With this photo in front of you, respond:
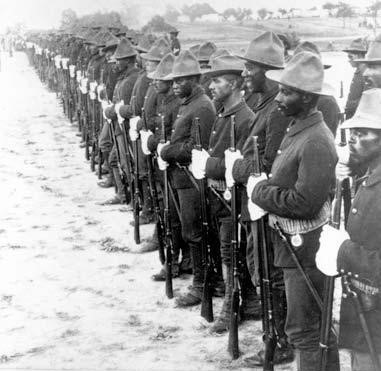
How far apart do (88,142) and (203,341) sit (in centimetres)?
948

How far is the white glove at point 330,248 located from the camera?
3.50 metres

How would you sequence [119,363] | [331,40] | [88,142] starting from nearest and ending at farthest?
[119,363] → [88,142] → [331,40]

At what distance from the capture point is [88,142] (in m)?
14.5

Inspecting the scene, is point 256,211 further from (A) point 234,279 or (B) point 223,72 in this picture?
(B) point 223,72

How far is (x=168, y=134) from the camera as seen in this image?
7.45m

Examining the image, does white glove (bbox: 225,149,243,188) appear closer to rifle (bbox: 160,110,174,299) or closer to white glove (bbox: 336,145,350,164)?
white glove (bbox: 336,145,350,164)

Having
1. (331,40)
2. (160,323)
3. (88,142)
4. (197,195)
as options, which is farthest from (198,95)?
(331,40)

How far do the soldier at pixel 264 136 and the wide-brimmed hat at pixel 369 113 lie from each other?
1229 millimetres

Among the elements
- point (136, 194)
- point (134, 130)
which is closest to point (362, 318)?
point (136, 194)

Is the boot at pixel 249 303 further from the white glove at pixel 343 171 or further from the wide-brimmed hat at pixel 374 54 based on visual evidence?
the wide-brimmed hat at pixel 374 54

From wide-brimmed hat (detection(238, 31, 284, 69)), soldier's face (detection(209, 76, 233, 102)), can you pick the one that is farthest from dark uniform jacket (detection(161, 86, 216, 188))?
wide-brimmed hat (detection(238, 31, 284, 69))

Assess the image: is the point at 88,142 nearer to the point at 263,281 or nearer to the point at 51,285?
the point at 51,285

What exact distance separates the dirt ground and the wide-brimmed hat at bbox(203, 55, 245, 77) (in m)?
2.55

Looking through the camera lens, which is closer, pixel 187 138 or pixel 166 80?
pixel 187 138
